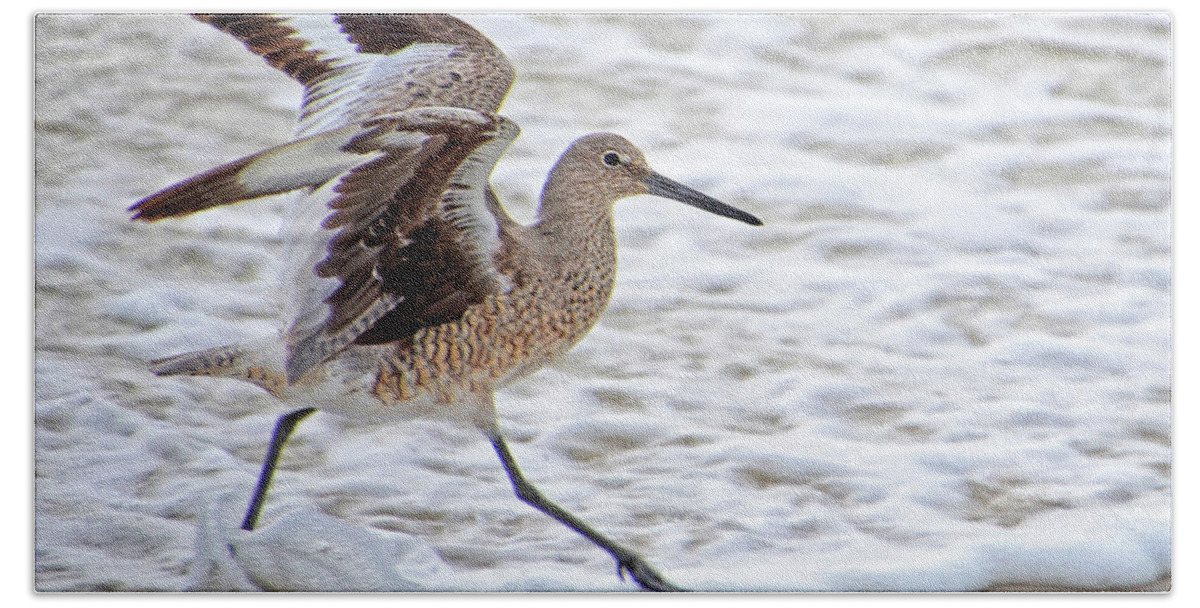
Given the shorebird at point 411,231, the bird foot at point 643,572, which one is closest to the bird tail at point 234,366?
the shorebird at point 411,231

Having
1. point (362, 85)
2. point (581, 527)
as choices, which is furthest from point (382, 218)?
point (581, 527)

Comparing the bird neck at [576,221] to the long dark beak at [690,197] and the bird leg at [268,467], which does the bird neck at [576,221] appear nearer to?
the long dark beak at [690,197]

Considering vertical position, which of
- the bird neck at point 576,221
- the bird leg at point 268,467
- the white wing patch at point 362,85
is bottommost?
the bird leg at point 268,467

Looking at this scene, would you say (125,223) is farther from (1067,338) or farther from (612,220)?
(1067,338)

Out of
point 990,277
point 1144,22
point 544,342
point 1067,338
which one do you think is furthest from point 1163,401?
point 544,342

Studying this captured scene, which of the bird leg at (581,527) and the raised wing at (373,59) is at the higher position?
the raised wing at (373,59)

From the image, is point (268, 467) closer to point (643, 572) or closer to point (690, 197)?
point (643, 572)
